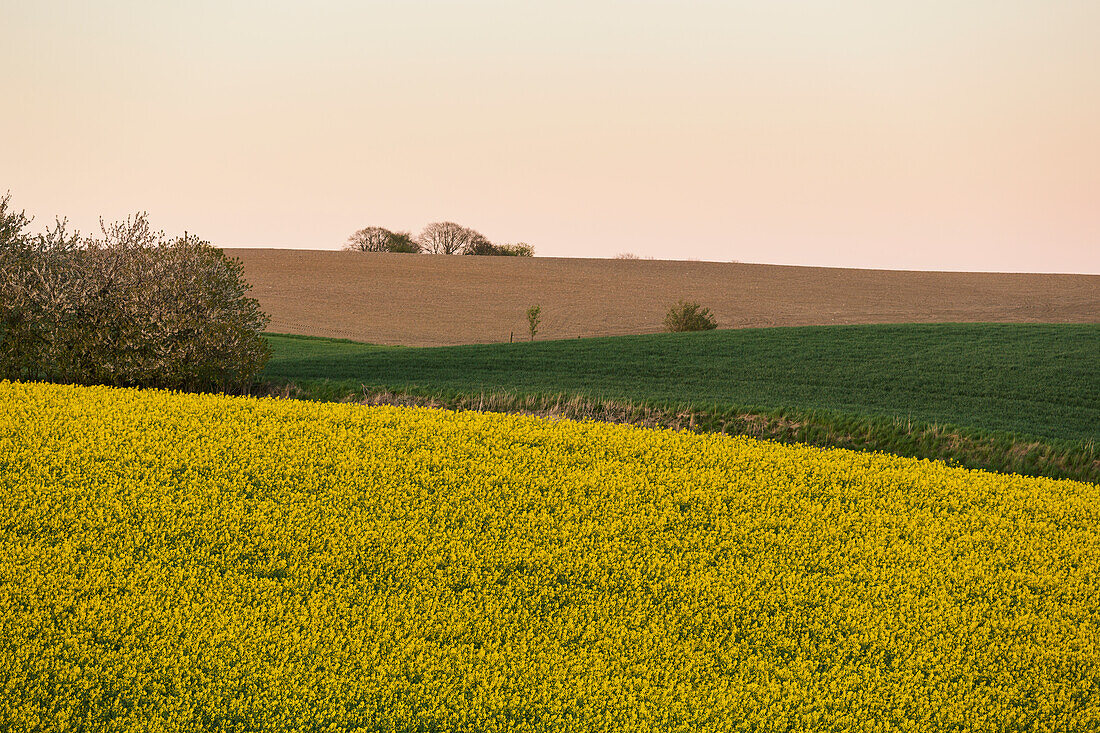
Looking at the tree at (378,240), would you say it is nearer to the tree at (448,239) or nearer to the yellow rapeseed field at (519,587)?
the tree at (448,239)

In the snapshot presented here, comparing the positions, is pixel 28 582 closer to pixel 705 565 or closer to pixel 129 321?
pixel 705 565

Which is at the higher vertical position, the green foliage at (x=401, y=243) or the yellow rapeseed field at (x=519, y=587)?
the green foliage at (x=401, y=243)

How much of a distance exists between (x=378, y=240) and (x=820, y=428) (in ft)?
300

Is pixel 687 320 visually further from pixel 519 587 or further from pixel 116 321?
pixel 519 587

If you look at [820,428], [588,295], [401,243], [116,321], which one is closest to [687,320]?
[588,295]

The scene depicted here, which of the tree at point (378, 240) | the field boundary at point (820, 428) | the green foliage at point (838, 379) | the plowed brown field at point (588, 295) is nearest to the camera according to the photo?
the field boundary at point (820, 428)

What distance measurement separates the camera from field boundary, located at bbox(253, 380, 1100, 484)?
1655 centimetres

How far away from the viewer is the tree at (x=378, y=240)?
104000 mm

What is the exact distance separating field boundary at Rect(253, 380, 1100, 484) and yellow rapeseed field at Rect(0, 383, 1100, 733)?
5.54 m

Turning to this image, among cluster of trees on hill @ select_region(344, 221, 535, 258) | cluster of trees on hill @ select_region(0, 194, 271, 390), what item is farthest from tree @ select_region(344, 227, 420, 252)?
cluster of trees on hill @ select_region(0, 194, 271, 390)

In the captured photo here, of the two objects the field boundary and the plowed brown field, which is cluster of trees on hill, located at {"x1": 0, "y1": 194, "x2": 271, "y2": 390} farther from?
the plowed brown field

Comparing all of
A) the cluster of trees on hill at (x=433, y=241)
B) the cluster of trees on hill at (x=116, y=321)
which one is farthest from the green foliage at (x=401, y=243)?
the cluster of trees on hill at (x=116, y=321)

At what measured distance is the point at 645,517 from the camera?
9.04 meters

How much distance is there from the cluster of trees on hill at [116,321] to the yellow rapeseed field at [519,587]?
7.57m
